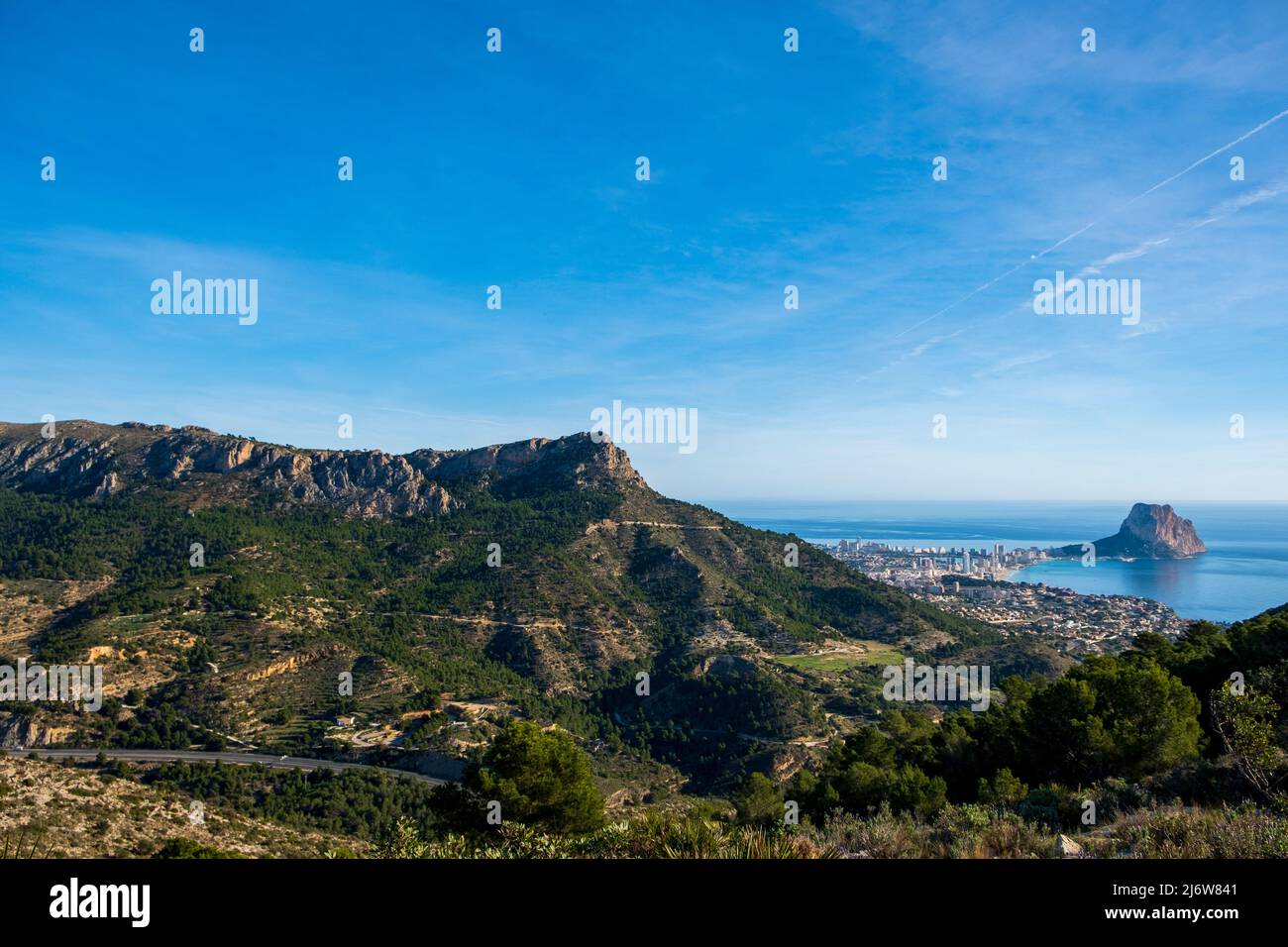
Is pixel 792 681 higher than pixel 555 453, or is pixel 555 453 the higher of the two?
pixel 555 453

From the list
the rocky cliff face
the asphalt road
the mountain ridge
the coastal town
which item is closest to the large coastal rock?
the coastal town

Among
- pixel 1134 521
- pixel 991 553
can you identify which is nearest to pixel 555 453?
pixel 991 553

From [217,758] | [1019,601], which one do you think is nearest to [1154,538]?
[1019,601]

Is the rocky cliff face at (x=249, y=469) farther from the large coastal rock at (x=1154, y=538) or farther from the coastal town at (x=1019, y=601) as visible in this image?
the large coastal rock at (x=1154, y=538)

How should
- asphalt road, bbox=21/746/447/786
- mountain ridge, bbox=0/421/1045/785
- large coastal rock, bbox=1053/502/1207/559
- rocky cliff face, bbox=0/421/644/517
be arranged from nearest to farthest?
asphalt road, bbox=21/746/447/786
mountain ridge, bbox=0/421/1045/785
rocky cliff face, bbox=0/421/644/517
large coastal rock, bbox=1053/502/1207/559

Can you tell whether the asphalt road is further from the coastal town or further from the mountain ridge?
the coastal town
